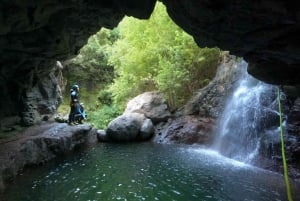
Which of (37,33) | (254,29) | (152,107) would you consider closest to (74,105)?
(152,107)

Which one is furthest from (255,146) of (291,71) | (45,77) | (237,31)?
(45,77)

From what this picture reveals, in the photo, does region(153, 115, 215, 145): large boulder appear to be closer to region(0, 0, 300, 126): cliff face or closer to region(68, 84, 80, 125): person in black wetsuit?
region(68, 84, 80, 125): person in black wetsuit

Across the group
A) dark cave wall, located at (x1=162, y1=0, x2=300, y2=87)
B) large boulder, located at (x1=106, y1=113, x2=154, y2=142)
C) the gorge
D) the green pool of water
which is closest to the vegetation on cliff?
large boulder, located at (x1=106, y1=113, x2=154, y2=142)

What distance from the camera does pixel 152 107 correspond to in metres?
23.4

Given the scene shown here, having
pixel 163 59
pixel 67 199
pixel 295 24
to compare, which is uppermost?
pixel 163 59

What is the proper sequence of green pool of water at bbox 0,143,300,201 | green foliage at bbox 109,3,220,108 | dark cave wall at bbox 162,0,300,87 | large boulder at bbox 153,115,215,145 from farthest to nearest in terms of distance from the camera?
green foliage at bbox 109,3,220,108
large boulder at bbox 153,115,215,145
green pool of water at bbox 0,143,300,201
dark cave wall at bbox 162,0,300,87

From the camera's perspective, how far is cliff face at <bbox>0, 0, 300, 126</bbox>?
7320 mm

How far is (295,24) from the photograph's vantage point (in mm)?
7168

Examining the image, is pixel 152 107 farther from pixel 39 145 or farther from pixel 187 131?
pixel 39 145

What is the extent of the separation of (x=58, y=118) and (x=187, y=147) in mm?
8531

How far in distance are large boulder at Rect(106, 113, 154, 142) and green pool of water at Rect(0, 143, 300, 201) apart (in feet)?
13.5

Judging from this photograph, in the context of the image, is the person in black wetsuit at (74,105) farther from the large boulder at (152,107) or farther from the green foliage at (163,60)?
the green foliage at (163,60)

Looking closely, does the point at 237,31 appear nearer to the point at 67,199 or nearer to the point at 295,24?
the point at 295,24

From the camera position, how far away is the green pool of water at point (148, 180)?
34.6 ft
